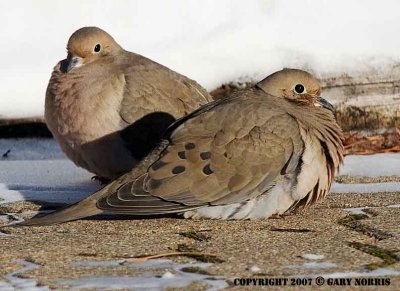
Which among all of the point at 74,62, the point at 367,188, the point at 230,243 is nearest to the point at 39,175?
the point at 74,62

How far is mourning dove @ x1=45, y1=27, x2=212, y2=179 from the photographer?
5762 mm

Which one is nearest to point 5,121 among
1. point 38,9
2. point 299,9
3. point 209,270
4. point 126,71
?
point 38,9

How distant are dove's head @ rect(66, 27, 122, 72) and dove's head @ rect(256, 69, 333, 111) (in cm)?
118

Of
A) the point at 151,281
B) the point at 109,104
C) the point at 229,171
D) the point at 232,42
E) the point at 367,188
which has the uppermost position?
the point at 232,42

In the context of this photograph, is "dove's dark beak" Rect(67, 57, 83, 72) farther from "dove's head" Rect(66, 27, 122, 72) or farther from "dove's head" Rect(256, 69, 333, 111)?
"dove's head" Rect(256, 69, 333, 111)

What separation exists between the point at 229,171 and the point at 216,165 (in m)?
0.07

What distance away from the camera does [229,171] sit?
488 centimetres

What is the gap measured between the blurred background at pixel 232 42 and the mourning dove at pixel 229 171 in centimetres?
205

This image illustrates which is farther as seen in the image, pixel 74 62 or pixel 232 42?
pixel 232 42

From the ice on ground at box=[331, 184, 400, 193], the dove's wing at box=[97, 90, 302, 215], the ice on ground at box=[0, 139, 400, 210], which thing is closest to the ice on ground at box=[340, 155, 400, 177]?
the ice on ground at box=[0, 139, 400, 210]

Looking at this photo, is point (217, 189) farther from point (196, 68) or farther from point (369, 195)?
point (196, 68)

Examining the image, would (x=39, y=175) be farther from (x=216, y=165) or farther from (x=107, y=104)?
(x=216, y=165)

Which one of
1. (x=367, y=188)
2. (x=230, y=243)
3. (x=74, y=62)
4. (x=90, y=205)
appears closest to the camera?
(x=230, y=243)

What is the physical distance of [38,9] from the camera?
24.3ft
